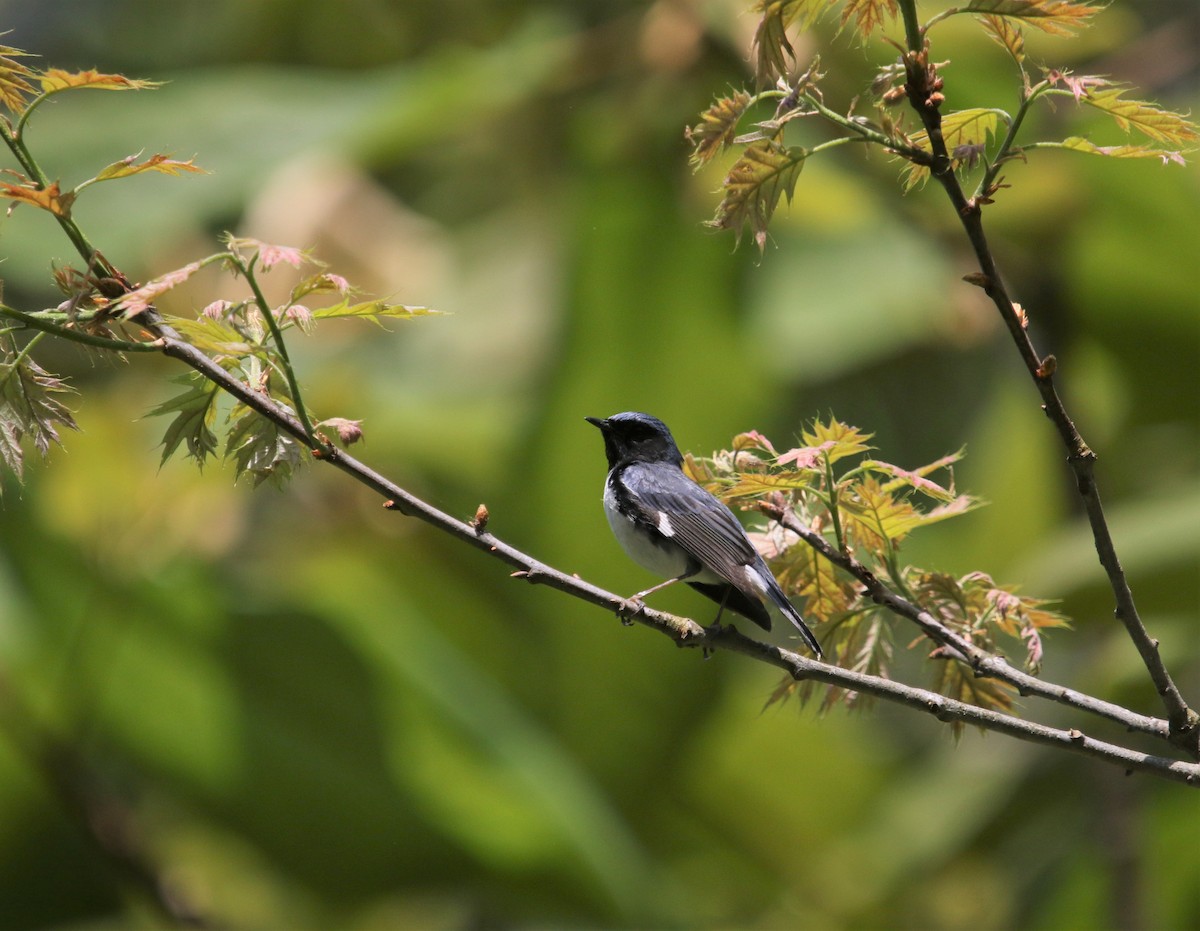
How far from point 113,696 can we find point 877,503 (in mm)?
3390

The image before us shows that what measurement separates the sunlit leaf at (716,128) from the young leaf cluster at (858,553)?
1.32 feet

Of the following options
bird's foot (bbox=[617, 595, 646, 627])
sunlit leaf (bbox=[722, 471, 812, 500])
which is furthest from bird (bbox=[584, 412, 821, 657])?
sunlit leaf (bbox=[722, 471, 812, 500])

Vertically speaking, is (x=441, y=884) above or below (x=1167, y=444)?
below

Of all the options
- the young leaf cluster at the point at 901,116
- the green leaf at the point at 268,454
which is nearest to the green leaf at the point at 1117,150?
the young leaf cluster at the point at 901,116

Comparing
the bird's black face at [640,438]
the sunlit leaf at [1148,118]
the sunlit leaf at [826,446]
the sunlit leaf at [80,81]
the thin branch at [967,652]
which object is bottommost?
the bird's black face at [640,438]

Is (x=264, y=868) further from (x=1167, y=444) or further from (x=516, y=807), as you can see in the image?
(x=1167, y=444)

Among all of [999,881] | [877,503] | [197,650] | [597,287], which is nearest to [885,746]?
[999,881]

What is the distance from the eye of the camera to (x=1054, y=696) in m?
1.58

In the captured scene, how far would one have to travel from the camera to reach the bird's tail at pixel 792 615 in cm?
179

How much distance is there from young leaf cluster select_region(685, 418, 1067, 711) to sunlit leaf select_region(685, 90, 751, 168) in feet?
1.32

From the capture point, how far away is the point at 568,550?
14.4ft

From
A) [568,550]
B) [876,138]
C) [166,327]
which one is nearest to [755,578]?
[876,138]

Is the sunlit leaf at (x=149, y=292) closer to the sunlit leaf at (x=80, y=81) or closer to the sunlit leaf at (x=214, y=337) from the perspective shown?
the sunlit leaf at (x=214, y=337)

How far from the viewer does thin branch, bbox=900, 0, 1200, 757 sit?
52.9 inches
